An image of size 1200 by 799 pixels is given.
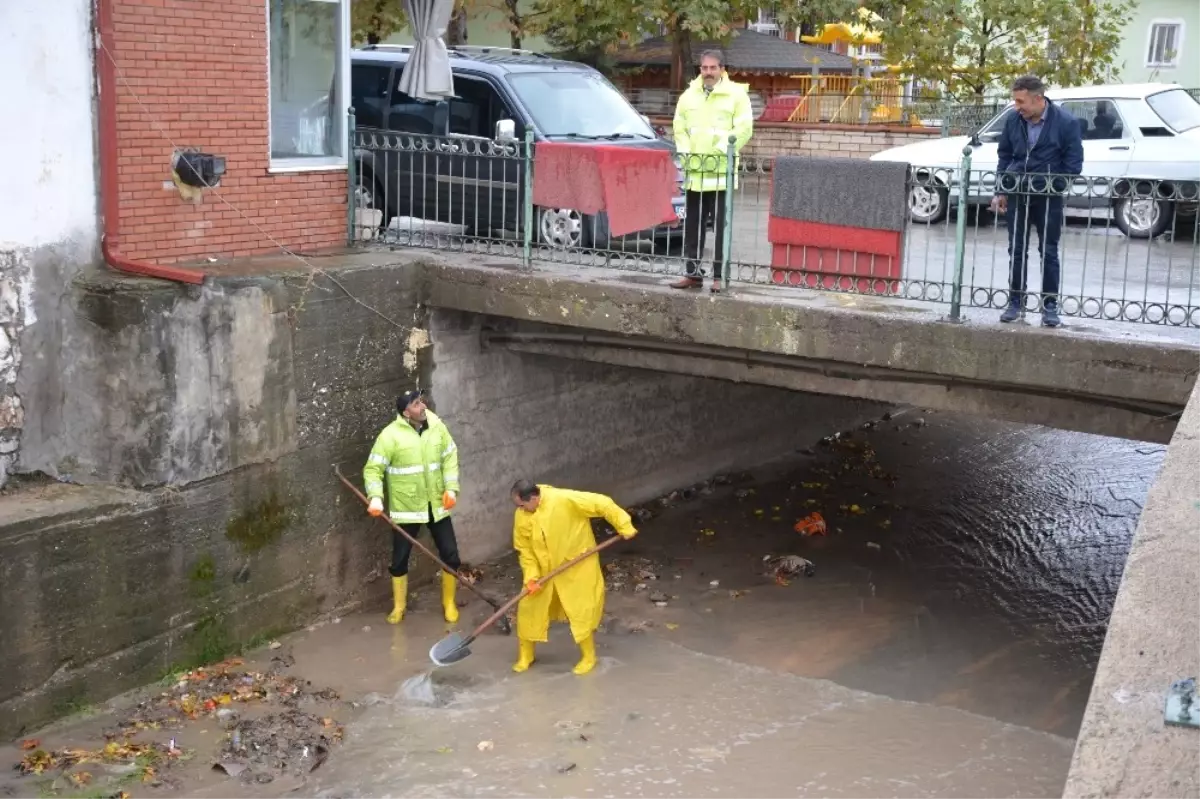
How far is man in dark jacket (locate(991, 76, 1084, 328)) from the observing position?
328 inches

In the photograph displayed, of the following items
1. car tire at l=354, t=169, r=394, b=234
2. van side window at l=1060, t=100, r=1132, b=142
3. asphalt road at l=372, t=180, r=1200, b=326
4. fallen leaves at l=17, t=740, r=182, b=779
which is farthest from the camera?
van side window at l=1060, t=100, r=1132, b=142

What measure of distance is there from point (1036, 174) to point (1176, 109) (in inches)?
296

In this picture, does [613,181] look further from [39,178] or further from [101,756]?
[101,756]

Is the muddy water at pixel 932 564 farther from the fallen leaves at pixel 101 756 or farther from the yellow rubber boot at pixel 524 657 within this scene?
the fallen leaves at pixel 101 756

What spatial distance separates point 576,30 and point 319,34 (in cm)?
1348

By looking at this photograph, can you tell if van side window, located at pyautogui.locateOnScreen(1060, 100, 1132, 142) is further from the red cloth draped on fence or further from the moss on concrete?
the moss on concrete

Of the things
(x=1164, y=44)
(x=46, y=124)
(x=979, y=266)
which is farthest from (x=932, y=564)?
(x=1164, y=44)

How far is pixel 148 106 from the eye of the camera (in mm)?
9305

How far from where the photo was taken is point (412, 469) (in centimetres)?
967

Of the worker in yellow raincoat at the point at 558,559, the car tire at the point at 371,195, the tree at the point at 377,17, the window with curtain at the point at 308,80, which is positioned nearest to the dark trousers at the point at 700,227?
the worker in yellow raincoat at the point at 558,559

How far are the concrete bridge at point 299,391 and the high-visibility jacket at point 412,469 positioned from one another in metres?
0.58

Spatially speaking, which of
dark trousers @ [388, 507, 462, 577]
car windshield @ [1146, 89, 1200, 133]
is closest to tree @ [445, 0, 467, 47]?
car windshield @ [1146, 89, 1200, 133]

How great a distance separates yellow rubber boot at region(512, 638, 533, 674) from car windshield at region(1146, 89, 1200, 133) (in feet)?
31.1

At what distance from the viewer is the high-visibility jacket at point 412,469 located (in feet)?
31.4
